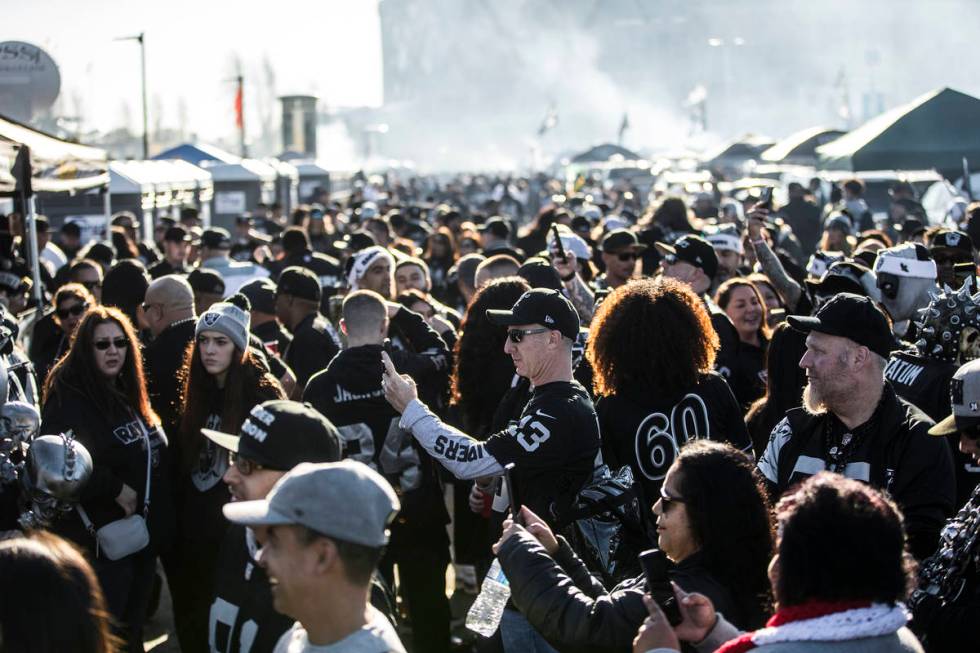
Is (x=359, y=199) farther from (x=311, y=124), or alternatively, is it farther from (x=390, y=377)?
(x=390, y=377)

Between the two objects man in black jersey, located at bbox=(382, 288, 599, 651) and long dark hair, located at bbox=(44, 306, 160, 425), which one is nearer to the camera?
man in black jersey, located at bbox=(382, 288, 599, 651)

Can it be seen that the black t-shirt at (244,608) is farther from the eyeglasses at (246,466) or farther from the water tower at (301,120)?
the water tower at (301,120)

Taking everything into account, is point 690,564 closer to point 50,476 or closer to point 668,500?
point 668,500

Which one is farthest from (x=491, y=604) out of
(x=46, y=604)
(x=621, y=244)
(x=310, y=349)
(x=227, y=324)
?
(x=621, y=244)

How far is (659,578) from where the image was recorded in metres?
3.19

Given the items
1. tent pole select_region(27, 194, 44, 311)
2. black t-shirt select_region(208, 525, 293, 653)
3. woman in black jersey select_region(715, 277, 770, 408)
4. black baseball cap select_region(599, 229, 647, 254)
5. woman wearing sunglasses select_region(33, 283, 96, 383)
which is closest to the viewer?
black t-shirt select_region(208, 525, 293, 653)

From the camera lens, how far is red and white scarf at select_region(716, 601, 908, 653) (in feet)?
8.64

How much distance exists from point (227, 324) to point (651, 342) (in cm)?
192

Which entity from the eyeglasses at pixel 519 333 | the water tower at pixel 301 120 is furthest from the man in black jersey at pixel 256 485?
the water tower at pixel 301 120

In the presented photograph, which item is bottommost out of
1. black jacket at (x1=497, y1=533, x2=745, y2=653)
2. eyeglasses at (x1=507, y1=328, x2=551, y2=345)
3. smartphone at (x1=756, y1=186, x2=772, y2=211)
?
black jacket at (x1=497, y1=533, x2=745, y2=653)

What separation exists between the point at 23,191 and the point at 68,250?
424 centimetres

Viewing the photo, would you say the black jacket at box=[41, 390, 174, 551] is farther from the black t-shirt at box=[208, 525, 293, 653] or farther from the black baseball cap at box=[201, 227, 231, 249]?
the black baseball cap at box=[201, 227, 231, 249]

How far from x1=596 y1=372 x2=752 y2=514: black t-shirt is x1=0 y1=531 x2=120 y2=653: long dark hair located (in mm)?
2303

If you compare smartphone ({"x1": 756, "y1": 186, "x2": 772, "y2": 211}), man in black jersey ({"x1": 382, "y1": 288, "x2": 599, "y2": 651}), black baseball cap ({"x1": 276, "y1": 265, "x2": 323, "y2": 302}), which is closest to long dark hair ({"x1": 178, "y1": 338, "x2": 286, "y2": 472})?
man in black jersey ({"x1": 382, "y1": 288, "x2": 599, "y2": 651})
